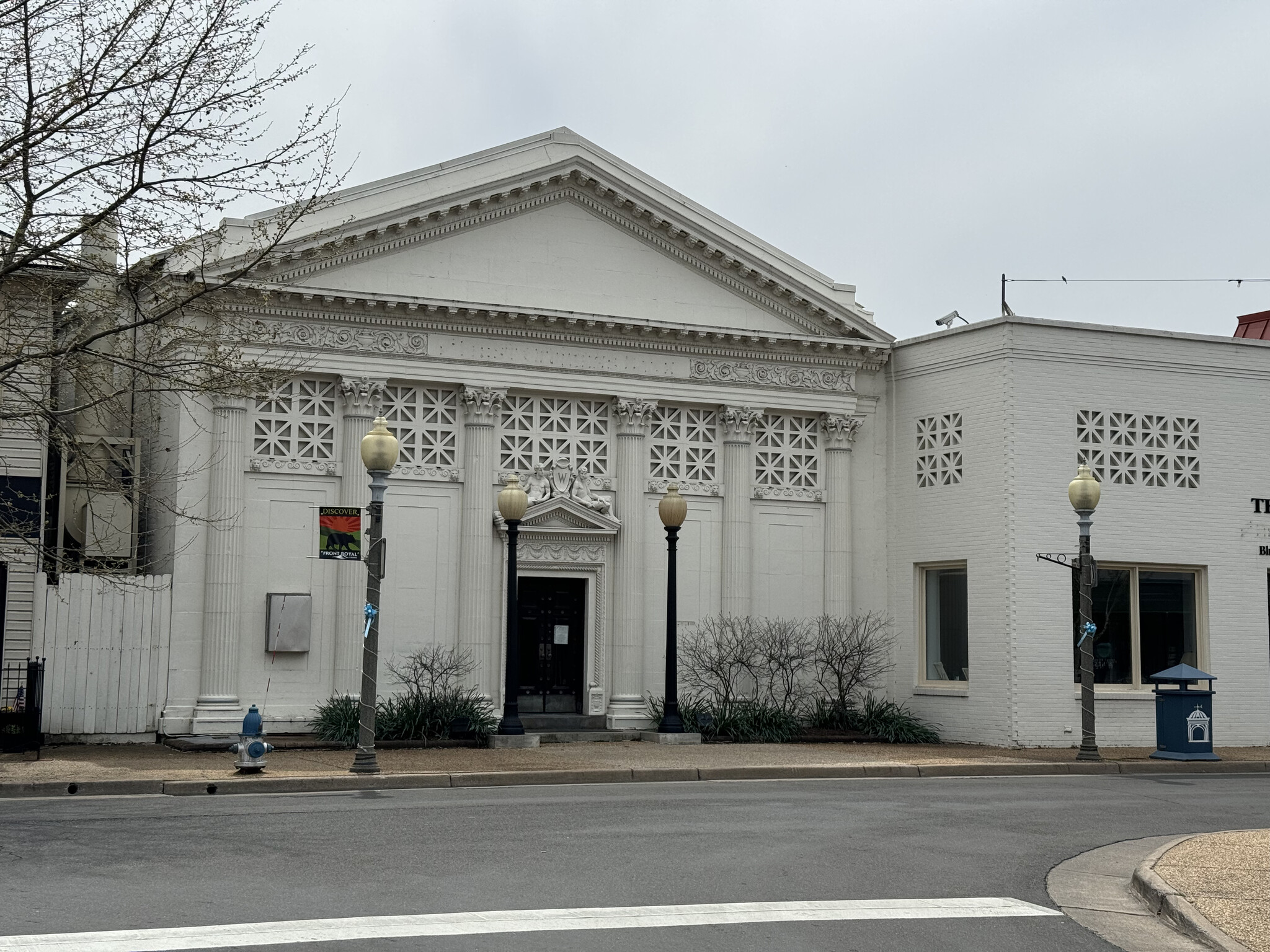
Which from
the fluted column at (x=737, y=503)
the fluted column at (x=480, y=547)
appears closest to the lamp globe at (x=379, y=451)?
the fluted column at (x=480, y=547)

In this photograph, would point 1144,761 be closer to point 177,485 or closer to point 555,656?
point 555,656

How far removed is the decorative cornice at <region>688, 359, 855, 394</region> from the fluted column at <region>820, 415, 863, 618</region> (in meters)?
0.66

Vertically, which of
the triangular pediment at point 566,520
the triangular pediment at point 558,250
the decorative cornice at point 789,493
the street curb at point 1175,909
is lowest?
the street curb at point 1175,909

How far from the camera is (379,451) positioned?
19.0 meters

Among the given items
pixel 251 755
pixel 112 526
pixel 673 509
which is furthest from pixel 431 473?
pixel 251 755

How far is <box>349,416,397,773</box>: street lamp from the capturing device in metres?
18.2

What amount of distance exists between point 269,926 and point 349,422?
17.4 meters

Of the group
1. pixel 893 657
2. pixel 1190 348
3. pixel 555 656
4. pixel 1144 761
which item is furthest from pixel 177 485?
pixel 1190 348

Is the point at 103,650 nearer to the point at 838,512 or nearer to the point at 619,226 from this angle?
the point at 619,226

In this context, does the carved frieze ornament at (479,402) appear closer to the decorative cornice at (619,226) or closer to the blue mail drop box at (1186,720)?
the decorative cornice at (619,226)

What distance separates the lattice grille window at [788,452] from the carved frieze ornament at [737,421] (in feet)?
1.26

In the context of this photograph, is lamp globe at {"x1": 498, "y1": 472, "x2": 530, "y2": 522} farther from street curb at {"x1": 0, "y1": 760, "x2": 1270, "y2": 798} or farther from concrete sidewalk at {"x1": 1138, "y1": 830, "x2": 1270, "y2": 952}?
concrete sidewalk at {"x1": 1138, "y1": 830, "x2": 1270, "y2": 952}

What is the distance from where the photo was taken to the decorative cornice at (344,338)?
80.6ft

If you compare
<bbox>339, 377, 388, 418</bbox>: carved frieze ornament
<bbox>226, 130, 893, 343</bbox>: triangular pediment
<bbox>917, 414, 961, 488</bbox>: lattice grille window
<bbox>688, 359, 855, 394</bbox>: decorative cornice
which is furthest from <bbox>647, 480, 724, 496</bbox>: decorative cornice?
<bbox>339, 377, 388, 418</bbox>: carved frieze ornament
